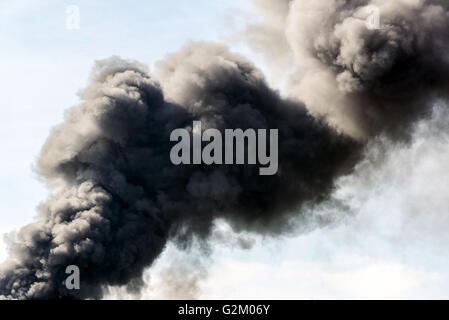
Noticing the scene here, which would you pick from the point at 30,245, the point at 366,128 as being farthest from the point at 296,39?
the point at 30,245

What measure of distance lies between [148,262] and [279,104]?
23.0m

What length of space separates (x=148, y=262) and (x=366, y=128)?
26276 mm

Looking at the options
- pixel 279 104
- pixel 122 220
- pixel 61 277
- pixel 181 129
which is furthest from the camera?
pixel 279 104

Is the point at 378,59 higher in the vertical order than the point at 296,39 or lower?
lower

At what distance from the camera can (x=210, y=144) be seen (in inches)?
2584

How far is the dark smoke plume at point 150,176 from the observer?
2196 inches

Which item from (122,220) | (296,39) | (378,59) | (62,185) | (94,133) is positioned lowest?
(122,220)

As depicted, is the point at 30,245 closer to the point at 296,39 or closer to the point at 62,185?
the point at 62,185

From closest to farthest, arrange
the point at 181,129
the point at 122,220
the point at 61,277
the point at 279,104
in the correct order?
the point at 61,277, the point at 122,220, the point at 181,129, the point at 279,104

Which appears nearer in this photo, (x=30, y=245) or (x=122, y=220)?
(x=30, y=245)

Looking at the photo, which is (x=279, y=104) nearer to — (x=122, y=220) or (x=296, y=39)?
(x=296, y=39)

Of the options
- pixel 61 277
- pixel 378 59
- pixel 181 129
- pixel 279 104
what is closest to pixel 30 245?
pixel 61 277

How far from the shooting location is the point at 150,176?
214ft

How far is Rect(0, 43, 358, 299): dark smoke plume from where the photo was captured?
55781 mm
